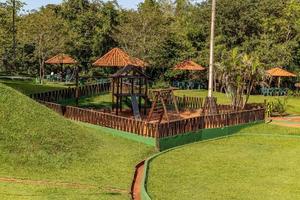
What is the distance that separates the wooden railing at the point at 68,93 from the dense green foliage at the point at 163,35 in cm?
1267

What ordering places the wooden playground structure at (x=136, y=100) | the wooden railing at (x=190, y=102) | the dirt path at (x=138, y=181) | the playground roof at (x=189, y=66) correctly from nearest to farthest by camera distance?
1. the dirt path at (x=138, y=181)
2. the wooden playground structure at (x=136, y=100)
3. the wooden railing at (x=190, y=102)
4. the playground roof at (x=189, y=66)

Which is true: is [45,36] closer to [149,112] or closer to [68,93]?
[68,93]

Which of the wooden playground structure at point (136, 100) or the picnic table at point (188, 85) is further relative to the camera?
the picnic table at point (188, 85)

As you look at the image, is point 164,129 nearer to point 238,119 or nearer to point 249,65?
point 238,119

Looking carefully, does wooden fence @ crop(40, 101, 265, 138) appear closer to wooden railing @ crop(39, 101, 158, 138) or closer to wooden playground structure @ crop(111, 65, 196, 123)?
wooden railing @ crop(39, 101, 158, 138)

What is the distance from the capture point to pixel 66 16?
60250 mm

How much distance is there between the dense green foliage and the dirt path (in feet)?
105

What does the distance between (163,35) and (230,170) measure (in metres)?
34.7

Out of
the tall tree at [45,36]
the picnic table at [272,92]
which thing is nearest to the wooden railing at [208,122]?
the picnic table at [272,92]

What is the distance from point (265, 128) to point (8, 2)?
36.8 meters

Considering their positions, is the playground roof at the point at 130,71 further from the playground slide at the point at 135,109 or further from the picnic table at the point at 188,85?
the picnic table at the point at 188,85

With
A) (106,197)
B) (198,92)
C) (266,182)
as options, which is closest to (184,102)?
(198,92)

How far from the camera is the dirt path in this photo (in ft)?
48.8

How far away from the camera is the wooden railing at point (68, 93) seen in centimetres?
3108
